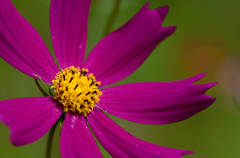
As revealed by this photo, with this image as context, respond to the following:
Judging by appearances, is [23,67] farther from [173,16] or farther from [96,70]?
[173,16]

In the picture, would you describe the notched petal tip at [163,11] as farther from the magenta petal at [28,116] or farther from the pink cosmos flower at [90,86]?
the magenta petal at [28,116]

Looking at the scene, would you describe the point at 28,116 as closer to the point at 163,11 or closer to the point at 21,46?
the point at 21,46

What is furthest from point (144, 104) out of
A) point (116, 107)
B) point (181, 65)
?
point (181, 65)

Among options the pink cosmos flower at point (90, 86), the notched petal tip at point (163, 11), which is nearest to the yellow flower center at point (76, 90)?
the pink cosmos flower at point (90, 86)

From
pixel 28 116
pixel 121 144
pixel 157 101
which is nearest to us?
pixel 28 116

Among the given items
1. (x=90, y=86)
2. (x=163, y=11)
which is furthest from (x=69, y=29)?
(x=163, y=11)

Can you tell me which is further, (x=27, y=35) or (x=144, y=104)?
(x=144, y=104)
